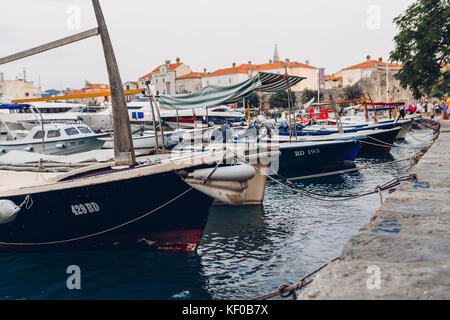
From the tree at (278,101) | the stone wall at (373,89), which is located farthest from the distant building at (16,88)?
the stone wall at (373,89)

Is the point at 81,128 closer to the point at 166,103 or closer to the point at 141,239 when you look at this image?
the point at 166,103

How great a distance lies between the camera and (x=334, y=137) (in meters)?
19.9

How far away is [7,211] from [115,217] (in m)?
1.74

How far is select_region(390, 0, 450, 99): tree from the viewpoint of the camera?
22.0m

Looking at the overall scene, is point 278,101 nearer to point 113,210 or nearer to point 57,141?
point 57,141

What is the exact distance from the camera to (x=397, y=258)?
12.0 feet

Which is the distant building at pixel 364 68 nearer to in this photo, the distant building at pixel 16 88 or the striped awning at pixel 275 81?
the distant building at pixel 16 88

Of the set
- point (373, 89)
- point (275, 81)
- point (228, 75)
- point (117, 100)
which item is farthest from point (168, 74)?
point (117, 100)

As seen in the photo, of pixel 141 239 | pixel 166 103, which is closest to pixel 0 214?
pixel 141 239

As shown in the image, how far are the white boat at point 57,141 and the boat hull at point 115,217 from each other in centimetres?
1308

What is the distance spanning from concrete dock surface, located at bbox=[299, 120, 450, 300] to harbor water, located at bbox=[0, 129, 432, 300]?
2.41 meters

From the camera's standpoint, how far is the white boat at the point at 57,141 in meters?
19.9

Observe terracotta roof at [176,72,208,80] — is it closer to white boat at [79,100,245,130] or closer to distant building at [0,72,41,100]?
distant building at [0,72,41,100]
